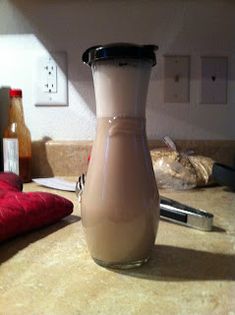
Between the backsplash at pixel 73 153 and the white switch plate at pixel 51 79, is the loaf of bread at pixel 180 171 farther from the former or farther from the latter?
the white switch plate at pixel 51 79

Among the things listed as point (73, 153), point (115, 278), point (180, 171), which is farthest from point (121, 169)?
point (73, 153)

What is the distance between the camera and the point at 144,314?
26 centimetres

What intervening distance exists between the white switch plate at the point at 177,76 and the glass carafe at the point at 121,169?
1.98 feet

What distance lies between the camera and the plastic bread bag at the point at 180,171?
79 cm

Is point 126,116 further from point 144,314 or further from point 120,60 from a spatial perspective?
point 144,314

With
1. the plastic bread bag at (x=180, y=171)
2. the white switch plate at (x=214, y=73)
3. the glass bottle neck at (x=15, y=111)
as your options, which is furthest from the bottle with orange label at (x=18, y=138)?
the white switch plate at (x=214, y=73)

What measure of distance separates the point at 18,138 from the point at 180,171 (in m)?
0.42

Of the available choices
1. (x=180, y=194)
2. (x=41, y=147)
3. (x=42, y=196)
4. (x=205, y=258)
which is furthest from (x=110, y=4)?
(x=205, y=258)

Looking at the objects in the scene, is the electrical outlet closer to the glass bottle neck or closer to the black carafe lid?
the glass bottle neck

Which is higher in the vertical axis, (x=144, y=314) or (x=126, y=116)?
(x=126, y=116)

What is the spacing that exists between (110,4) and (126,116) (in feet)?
2.28

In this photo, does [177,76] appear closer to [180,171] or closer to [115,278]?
[180,171]

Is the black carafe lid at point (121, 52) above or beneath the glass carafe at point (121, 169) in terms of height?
above

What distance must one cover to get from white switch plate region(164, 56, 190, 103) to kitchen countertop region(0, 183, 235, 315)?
1.76 feet
